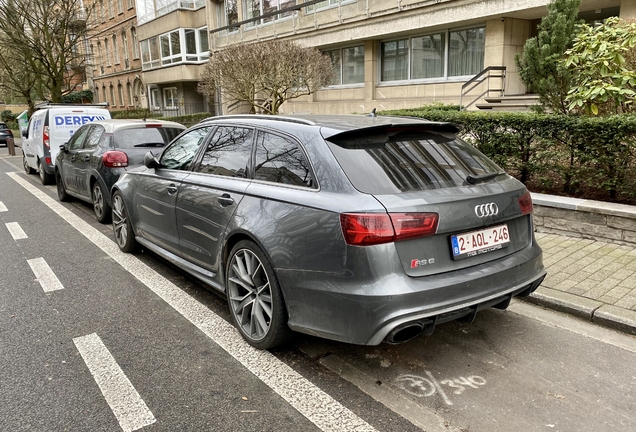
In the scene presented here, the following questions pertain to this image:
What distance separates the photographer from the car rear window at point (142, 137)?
7.88m

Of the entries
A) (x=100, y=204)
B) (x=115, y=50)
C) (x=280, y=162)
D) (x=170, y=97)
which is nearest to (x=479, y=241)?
(x=280, y=162)

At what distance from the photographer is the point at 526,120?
637cm

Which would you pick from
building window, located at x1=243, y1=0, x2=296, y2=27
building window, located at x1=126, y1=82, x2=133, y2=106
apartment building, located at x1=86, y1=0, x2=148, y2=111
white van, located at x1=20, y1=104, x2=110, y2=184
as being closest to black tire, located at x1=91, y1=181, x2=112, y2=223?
white van, located at x1=20, y1=104, x2=110, y2=184

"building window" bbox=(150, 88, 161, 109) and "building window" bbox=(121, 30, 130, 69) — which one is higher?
"building window" bbox=(121, 30, 130, 69)

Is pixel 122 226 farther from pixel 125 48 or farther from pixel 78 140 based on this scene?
pixel 125 48

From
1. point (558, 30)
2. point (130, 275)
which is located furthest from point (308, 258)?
point (558, 30)

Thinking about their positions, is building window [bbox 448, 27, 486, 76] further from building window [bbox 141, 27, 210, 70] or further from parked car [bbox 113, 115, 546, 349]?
building window [bbox 141, 27, 210, 70]

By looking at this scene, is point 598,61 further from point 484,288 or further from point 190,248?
point 190,248

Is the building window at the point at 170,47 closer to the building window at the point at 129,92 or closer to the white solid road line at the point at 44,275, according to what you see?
the building window at the point at 129,92

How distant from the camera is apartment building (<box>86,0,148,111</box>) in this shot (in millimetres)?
38906

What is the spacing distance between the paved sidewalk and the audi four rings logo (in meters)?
1.52

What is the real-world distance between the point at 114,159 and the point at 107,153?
147mm

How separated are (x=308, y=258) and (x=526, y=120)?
4.54 meters

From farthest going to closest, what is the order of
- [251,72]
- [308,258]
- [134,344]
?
[251,72]
[134,344]
[308,258]
